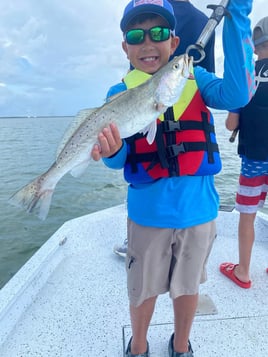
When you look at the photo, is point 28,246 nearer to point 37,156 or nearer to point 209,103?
point 209,103

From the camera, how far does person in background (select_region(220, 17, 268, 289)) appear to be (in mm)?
2775

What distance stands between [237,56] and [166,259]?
1.30 meters

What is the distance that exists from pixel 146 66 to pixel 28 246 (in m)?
6.80

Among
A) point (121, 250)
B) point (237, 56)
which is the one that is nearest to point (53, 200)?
point (121, 250)

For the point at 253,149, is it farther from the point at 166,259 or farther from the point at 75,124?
the point at 75,124

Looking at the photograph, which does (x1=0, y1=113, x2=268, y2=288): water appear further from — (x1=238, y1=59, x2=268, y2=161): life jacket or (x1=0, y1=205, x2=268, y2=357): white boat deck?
(x1=238, y1=59, x2=268, y2=161): life jacket

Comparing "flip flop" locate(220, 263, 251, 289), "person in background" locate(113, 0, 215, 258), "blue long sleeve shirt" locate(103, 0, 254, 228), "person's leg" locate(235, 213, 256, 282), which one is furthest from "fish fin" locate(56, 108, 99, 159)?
"flip flop" locate(220, 263, 251, 289)

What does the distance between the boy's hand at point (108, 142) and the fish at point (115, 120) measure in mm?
38

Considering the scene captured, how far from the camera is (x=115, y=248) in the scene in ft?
13.2

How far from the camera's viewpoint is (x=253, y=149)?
2.92 metres

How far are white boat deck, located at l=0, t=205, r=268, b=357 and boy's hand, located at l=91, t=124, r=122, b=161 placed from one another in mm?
1655

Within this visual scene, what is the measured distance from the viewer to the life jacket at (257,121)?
276 centimetres

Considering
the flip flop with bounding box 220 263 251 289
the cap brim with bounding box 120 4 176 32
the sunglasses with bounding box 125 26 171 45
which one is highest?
the cap brim with bounding box 120 4 176 32

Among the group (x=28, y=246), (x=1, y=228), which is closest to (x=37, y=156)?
(x=1, y=228)
